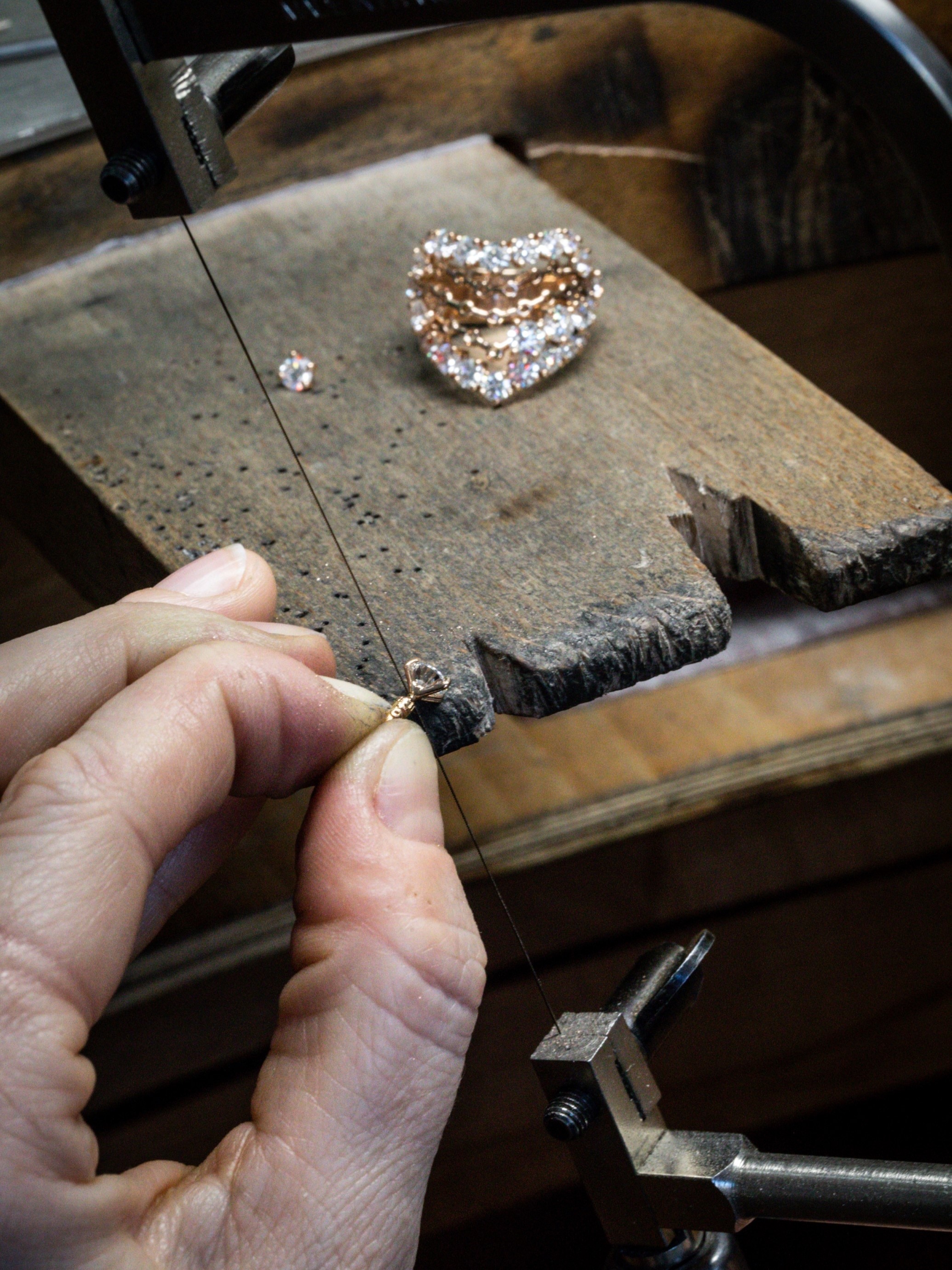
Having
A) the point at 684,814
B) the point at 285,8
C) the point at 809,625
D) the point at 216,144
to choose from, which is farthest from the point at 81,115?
the point at 809,625

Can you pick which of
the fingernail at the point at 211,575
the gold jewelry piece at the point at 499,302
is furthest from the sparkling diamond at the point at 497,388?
the fingernail at the point at 211,575

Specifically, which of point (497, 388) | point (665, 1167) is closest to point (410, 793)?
point (665, 1167)

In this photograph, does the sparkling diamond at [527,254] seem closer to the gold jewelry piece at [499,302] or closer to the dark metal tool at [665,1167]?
the gold jewelry piece at [499,302]

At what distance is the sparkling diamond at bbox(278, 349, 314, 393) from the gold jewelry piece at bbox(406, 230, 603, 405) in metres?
0.06

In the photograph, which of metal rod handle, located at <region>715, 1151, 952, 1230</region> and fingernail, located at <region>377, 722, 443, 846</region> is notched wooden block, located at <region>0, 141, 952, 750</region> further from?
metal rod handle, located at <region>715, 1151, 952, 1230</region>

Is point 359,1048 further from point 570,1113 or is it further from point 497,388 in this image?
point 497,388

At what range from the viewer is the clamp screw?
0.43 m

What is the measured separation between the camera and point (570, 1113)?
0.44m

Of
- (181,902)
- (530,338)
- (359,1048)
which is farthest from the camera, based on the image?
(530,338)

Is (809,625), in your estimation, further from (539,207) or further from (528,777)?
(539,207)

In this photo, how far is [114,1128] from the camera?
0.91 metres

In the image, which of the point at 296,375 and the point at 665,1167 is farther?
the point at 296,375

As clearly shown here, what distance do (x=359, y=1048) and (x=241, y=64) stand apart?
1.25 feet

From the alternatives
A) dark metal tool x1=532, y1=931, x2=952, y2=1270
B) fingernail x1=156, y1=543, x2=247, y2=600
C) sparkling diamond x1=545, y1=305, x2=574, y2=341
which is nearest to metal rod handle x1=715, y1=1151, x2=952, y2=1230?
dark metal tool x1=532, y1=931, x2=952, y2=1270
